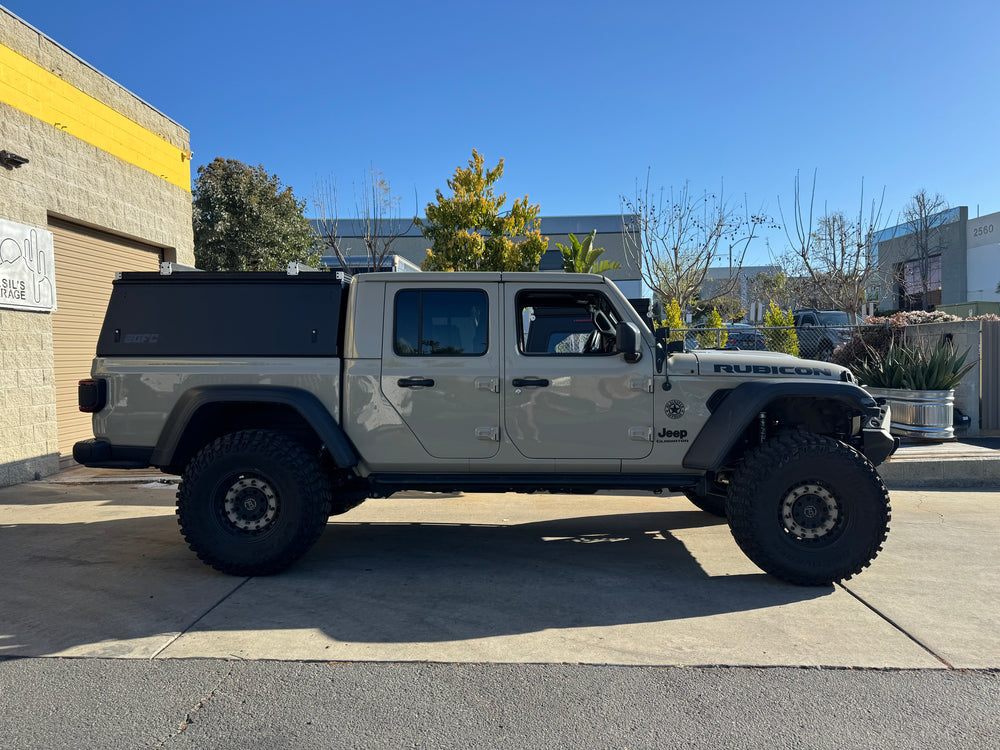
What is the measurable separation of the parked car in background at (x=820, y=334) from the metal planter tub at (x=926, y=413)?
329 cm

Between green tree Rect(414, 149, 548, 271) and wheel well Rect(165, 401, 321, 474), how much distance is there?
15.1 meters

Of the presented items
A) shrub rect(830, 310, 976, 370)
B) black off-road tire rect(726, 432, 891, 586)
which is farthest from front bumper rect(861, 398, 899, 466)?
shrub rect(830, 310, 976, 370)

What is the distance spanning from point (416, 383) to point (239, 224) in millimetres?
16913

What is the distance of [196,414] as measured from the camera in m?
5.05

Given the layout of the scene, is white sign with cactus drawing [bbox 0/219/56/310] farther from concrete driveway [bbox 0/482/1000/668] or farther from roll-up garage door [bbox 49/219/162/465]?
concrete driveway [bbox 0/482/1000/668]

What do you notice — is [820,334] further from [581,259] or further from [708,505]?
[708,505]

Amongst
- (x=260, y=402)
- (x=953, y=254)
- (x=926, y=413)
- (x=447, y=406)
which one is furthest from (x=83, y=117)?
(x=953, y=254)

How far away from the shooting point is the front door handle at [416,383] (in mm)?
4969

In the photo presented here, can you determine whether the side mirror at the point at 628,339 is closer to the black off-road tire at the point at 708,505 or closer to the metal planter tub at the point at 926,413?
the black off-road tire at the point at 708,505

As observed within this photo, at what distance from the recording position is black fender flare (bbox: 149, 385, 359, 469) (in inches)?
192

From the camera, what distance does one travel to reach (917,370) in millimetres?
8805

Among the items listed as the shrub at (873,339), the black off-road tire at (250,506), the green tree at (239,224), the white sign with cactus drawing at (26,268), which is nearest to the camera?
the black off-road tire at (250,506)

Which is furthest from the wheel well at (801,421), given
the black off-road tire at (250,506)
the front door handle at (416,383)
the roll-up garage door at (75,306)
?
the roll-up garage door at (75,306)

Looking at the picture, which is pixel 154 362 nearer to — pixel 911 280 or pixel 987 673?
pixel 987 673
